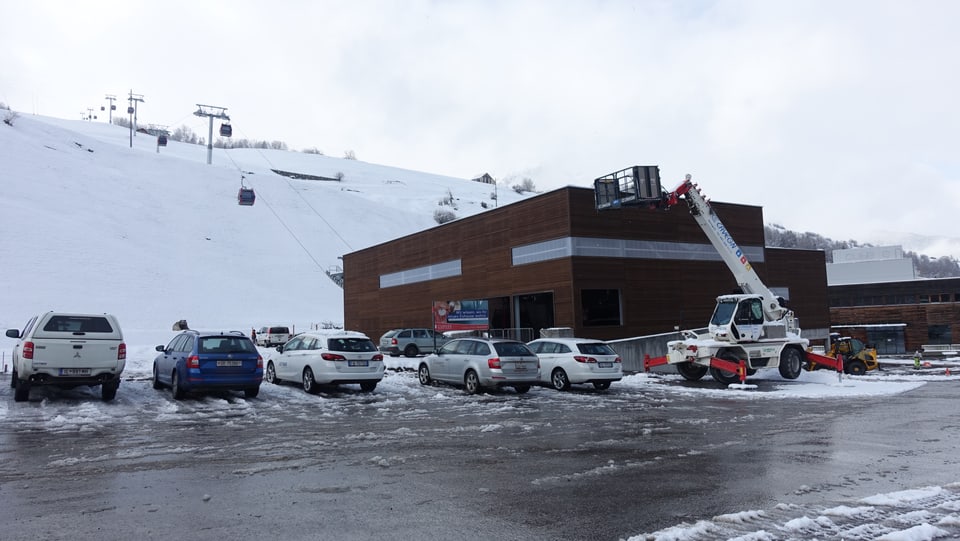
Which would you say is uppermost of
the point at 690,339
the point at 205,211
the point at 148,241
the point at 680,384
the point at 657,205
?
the point at 205,211

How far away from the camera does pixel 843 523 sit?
5.66 m

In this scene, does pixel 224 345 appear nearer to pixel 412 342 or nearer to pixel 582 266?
pixel 582 266

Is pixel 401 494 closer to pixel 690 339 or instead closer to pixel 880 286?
pixel 690 339

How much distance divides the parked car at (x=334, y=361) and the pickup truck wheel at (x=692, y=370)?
10.3m

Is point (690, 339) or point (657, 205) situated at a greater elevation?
point (657, 205)

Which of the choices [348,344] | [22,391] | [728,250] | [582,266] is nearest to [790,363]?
[728,250]

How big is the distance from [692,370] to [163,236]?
6584 centimetres

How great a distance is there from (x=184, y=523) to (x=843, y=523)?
5.64m

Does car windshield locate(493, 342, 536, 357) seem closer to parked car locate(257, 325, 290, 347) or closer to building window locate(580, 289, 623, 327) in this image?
building window locate(580, 289, 623, 327)

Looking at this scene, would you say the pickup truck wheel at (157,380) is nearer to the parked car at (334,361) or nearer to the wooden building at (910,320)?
the parked car at (334,361)

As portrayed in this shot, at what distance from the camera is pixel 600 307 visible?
28797mm

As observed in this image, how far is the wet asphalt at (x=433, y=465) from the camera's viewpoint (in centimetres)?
577

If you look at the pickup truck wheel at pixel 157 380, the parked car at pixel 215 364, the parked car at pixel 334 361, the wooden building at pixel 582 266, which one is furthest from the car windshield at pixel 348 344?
the wooden building at pixel 582 266

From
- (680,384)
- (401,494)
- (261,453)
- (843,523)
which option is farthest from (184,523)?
(680,384)
